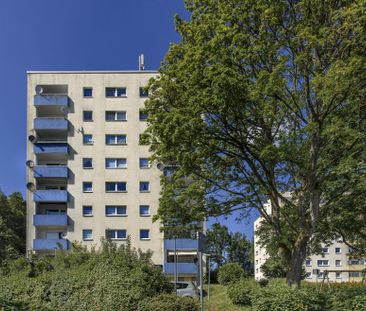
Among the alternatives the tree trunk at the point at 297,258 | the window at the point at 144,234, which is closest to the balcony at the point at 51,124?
the window at the point at 144,234

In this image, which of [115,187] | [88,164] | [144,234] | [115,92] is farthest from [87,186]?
[115,92]

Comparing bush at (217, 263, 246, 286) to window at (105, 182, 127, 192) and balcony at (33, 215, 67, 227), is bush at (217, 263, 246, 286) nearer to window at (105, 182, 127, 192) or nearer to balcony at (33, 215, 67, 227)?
window at (105, 182, 127, 192)

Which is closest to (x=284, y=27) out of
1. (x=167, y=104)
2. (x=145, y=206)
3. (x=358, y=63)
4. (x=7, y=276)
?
(x=358, y=63)

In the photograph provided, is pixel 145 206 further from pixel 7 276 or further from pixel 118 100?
pixel 7 276

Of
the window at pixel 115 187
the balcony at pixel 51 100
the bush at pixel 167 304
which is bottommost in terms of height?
the bush at pixel 167 304

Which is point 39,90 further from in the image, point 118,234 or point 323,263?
point 323,263

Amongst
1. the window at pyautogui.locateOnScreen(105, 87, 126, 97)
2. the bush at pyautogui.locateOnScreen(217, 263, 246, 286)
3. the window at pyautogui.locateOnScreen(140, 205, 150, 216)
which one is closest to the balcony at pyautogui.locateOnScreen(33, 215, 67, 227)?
the window at pyautogui.locateOnScreen(140, 205, 150, 216)

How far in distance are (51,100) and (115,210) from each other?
42.5 ft

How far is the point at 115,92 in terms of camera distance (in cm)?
4975

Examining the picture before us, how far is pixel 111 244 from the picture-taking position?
17.0 m

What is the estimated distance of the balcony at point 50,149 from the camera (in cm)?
4741

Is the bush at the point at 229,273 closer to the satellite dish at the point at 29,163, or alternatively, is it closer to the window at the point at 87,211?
the window at the point at 87,211

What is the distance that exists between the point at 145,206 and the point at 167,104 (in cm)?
3132

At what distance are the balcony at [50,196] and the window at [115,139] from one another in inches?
266
